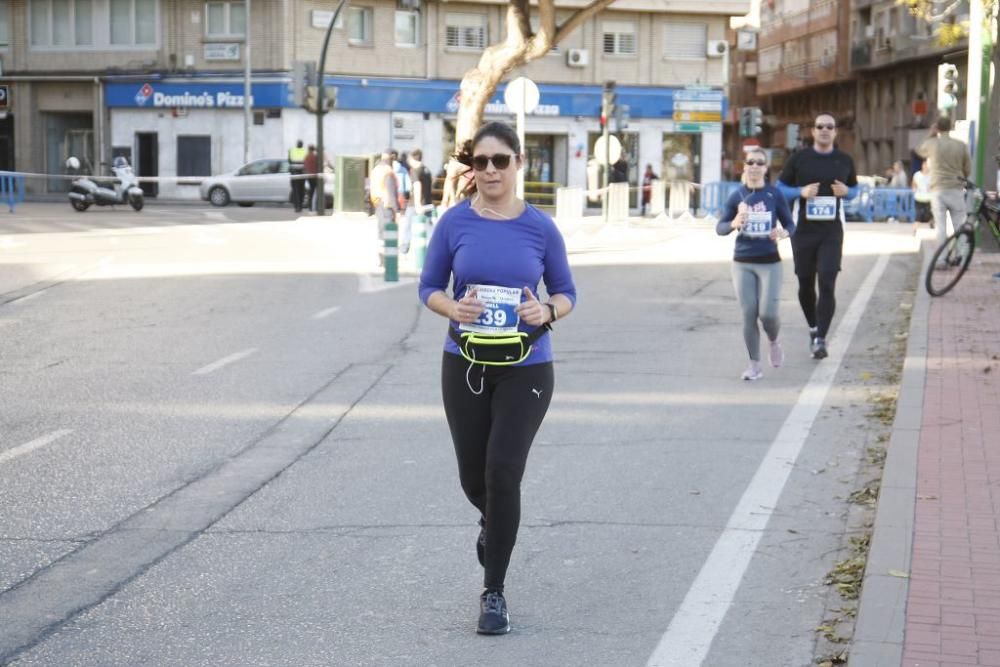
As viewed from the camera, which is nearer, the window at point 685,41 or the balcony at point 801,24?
the window at point 685,41

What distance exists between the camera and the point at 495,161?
5.64 m

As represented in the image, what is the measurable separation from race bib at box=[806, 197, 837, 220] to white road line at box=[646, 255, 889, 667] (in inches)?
68.5

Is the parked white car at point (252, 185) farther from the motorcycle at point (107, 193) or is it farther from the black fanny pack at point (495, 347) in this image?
the black fanny pack at point (495, 347)

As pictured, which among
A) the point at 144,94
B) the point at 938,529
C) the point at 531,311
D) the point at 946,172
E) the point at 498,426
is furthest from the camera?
the point at 144,94

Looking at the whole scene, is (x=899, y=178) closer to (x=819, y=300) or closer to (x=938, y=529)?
(x=819, y=300)

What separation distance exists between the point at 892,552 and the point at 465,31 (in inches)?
2098

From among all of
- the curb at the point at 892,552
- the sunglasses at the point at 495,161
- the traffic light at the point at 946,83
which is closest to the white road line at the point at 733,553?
the curb at the point at 892,552

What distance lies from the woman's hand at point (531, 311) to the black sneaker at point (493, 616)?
3.01ft

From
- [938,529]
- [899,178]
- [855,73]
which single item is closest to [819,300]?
[938,529]

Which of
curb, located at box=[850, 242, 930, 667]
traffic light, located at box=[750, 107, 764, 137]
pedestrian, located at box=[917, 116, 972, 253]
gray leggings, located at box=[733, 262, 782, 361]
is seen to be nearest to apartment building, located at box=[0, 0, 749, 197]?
traffic light, located at box=[750, 107, 764, 137]

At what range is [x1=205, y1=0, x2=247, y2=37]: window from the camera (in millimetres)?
55719

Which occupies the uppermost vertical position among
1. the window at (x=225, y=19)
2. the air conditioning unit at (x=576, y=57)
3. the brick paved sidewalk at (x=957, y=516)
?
the window at (x=225, y=19)

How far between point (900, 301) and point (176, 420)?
417 inches

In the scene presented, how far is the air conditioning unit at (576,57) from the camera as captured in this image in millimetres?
59156
